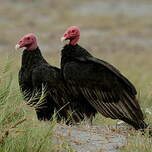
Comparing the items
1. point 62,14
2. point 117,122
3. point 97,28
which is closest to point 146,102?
point 117,122

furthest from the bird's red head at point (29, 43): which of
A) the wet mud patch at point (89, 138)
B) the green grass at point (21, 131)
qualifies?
the green grass at point (21, 131)

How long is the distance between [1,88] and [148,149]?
1.40 meters

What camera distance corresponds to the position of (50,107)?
7258 millimetres

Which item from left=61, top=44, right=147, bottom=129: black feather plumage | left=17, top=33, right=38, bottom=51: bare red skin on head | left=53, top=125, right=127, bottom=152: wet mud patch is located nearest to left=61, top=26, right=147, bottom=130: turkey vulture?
left=61, top=44, right=147, bottom=129: black feather plumage

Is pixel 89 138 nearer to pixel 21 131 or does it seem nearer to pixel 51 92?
pixel 21 131

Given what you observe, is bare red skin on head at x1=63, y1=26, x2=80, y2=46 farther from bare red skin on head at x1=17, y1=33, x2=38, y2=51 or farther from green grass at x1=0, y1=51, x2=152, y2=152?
green grass at x1=0, y1=51, x2=152, y2=152

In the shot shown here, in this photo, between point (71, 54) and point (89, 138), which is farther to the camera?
point (71, 54)

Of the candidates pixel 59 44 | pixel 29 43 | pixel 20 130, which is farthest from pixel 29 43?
pixel 59 44

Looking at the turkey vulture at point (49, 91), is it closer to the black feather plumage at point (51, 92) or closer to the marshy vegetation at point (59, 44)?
the black feather plumage at point (51, 92)

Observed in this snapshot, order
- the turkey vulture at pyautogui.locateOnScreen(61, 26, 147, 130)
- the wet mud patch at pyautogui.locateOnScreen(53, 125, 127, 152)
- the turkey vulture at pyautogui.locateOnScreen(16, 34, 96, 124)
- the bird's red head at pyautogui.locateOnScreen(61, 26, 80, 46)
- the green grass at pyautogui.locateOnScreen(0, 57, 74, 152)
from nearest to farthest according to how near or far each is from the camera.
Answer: the green grass at pyautogui.locateOnScreen(0, 57, 74, 152)
the wet mud patch at pyautogui.locateOnScreen(53, 125, 127, 152)
the turkey vulture at pyautogui.locateOnScreen(61, 26, 147, 130)
the turkey vulture at pyautogui.locateOnScreen(16, 34, 96, 124)
the bird's red head at pyautogui.locateOnScreen(61, 26, 80, 46)

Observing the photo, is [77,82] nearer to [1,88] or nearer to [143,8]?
[1,88]

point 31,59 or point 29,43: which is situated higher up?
point 29,43

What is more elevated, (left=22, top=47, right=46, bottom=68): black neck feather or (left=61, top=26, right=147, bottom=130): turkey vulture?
(left=22, top=47, right=46, bottom=68): black neck feather

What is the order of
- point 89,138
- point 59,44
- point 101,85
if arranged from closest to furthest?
point 89,138
point 101,85
point 59,44
